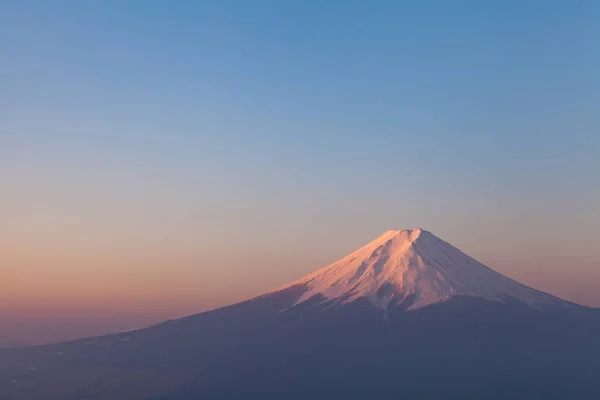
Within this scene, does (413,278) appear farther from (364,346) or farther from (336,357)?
(336,357)

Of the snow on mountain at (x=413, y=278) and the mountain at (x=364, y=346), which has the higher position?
the snow on mountain at (x=413, y=278)

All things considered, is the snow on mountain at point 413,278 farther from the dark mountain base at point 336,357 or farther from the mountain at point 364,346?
the dark mountain base at point 336,357

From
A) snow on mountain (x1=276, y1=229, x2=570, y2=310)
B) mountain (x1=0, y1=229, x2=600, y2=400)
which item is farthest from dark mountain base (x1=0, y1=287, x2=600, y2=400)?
A: snow on mountain (x1=276, y1=229, x2=570, y2=310)

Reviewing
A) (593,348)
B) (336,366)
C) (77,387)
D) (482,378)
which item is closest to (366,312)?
(336,366)

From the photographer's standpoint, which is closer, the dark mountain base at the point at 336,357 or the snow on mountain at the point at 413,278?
the dark mountain base at the point at 336,357

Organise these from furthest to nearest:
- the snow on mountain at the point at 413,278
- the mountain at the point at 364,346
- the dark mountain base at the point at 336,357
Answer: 1. the snow on mountain at the point at 413,278
2. the mountain at the point at 364,346
3. the dark mountain base at the point at 336,357

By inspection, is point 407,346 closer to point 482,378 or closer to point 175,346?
point 482,378

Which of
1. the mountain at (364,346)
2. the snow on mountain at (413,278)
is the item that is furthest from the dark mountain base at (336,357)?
the snow on mountain at (413,278)
